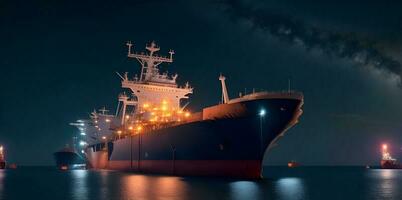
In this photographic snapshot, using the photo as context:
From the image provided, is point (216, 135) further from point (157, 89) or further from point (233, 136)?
point (157, 89)

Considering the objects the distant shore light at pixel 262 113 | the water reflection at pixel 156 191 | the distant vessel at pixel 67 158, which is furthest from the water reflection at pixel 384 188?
the distant vessel at pixel 67 158

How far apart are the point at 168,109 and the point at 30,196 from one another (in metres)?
21.4

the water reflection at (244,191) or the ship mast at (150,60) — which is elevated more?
the ship mast at (150,60)

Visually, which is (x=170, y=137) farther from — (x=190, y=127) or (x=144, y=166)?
(x=144, y=166)

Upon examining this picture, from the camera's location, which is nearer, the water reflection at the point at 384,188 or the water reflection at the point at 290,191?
the water reflection at the point at 290,191

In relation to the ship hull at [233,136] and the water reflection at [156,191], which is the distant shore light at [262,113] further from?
the water reflection at [156,191]

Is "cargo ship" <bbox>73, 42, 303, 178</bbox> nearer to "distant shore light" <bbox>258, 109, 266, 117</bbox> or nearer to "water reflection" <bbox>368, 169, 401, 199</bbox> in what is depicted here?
"distant shore light" <bbox>258, 109, 266, 117</bbox>

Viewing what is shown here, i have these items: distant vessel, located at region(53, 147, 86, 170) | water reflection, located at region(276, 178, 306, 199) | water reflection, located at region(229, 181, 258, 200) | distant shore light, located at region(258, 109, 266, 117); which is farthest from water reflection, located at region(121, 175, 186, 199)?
distant vessel, located at region(53, 147, 86, 170)

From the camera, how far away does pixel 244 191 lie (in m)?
31.2

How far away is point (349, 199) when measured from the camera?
32.1 metres

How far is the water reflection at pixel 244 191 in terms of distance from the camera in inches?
1132

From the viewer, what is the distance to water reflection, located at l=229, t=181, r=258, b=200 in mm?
28759

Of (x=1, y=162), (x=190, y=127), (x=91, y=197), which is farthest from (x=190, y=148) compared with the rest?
(x=1, y=162)

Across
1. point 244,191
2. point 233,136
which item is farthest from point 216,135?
point 244,191
